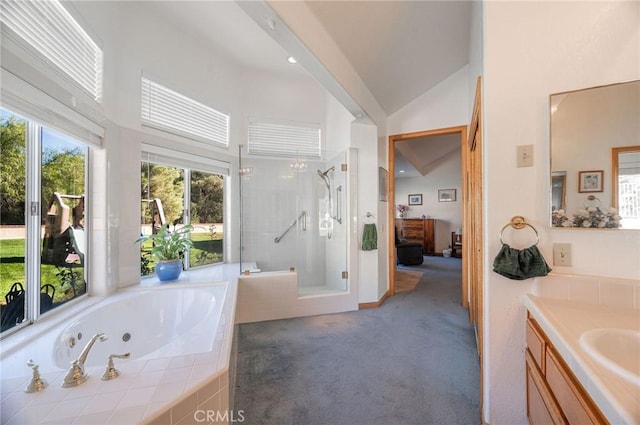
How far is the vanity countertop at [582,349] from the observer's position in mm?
613

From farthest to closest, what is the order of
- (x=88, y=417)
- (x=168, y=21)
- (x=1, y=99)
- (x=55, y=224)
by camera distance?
(x=168, y=21) < (x=55, y=224) < (x=1, y=99) < (x=88, y=417)

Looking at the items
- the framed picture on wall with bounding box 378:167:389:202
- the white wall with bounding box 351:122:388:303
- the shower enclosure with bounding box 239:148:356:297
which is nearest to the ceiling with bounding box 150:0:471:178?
the white wall with bounding box 351:122:388:303

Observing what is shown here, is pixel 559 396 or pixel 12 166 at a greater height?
pixel 12 166

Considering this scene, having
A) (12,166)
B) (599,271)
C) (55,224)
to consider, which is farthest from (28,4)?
(599,271)

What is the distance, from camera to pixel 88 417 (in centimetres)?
89

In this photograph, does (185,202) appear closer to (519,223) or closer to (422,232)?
(519,223)

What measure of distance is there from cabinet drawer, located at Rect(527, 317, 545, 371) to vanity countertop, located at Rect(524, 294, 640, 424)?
64 mm

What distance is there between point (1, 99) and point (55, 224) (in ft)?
2.78

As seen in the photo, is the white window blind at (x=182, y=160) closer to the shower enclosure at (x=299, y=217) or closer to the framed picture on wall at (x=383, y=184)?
the shower enclosure at (x=299, y=217)

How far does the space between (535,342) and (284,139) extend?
3407 mm

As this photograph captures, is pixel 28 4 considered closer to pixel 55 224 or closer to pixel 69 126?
pixel 69 126

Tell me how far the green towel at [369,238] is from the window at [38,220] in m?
2.72

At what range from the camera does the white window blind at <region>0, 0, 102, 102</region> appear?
4.83ft

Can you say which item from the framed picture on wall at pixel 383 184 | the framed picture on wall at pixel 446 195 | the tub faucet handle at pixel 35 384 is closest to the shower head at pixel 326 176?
the framed picture on wall at pixel 383 184
